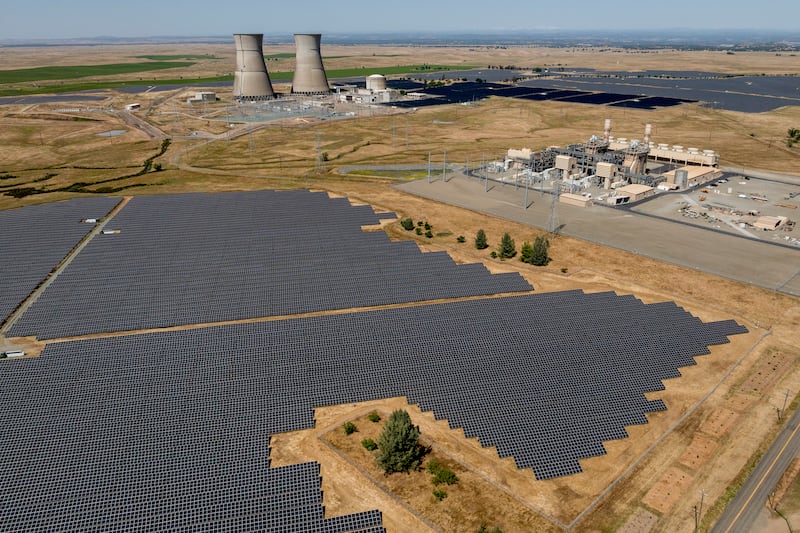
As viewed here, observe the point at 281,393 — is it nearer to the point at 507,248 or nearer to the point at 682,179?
the point at 507,248

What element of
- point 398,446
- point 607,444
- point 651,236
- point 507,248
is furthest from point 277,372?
point 651,236

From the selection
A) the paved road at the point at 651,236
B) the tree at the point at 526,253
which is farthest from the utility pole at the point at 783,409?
the tree at the point at 526,253

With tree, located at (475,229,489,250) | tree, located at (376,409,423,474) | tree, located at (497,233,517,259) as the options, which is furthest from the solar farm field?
tree, located at (475,229,489,250)

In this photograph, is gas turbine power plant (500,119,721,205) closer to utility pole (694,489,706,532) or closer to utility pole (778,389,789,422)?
utility pole (778,389,789,422)

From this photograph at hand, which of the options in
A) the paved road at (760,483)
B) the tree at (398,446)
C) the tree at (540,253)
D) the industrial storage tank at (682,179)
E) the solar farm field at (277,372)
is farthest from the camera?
the industrial storage tank at (682,179)

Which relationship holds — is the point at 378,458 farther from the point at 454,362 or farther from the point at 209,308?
the point at 209,308

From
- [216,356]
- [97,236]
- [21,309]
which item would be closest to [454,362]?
[216,356]

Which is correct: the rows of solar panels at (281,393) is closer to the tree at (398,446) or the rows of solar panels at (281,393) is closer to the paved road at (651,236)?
the tree at (398,446)
